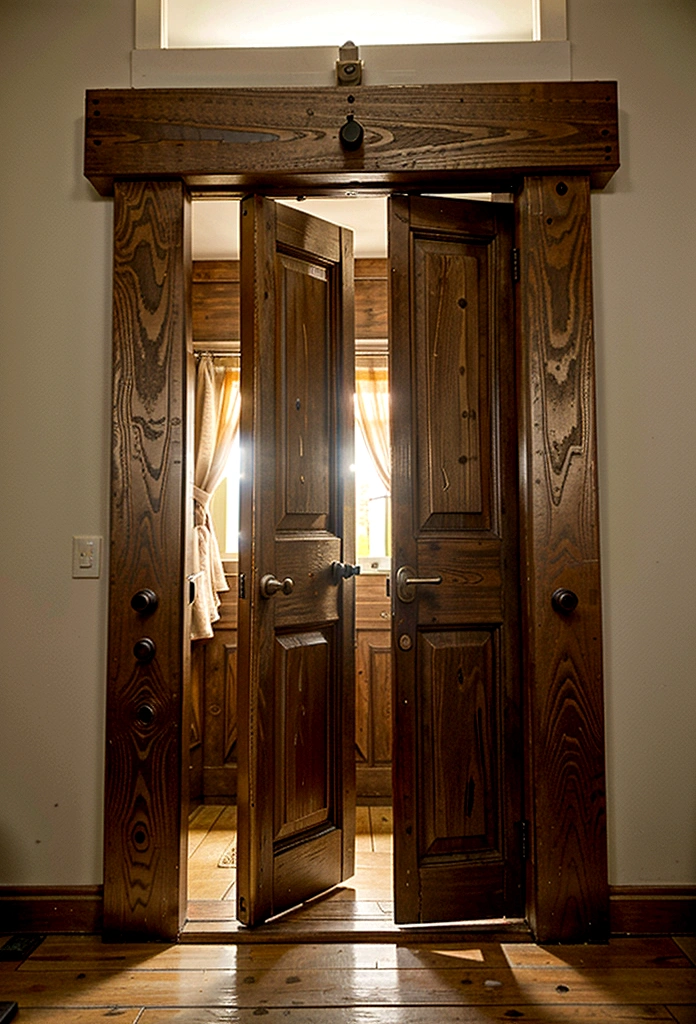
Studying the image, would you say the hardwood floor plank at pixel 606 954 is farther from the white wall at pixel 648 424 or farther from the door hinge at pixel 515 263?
the door hinge at pixel 515 263

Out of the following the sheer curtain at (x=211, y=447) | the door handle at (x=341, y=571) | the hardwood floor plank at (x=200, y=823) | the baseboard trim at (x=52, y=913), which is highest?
the sheer curtain at (x=211, y=447)

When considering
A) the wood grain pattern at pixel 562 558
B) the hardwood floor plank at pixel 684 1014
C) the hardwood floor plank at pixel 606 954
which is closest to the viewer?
the hardwood floor plank at pixel 684 1014

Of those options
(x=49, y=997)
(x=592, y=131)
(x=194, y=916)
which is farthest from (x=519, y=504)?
(x=49, y=997)

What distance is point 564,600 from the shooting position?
2.28 meters

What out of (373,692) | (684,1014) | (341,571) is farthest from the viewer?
(373,692)

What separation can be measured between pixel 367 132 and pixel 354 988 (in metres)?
2.30

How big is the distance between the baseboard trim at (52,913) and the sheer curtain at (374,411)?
8.60 ft

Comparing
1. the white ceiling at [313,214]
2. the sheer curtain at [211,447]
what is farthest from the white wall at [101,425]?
the sheer curtain at [211,447]

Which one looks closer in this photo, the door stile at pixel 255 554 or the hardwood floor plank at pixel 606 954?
the hardwood floor plank at pixel 606 954

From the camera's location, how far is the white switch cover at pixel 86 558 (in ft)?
7.78

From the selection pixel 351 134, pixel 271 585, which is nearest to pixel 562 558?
pixel 271 585

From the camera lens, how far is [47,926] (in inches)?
90.2

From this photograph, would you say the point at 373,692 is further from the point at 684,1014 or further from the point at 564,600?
the point at 684,1014

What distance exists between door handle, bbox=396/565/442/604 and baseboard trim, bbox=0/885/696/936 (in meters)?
0.99
